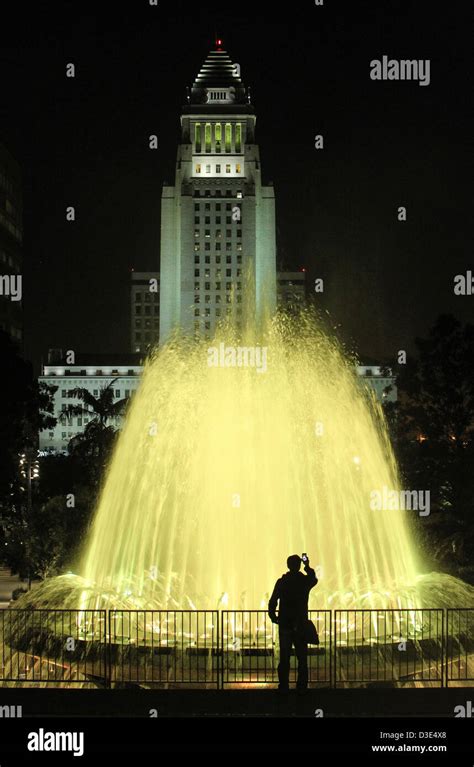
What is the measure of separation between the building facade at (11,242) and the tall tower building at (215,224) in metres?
37.2

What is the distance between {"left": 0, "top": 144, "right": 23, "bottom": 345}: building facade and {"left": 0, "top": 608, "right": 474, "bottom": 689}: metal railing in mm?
53579

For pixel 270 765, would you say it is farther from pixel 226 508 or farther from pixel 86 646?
pixel 226 508

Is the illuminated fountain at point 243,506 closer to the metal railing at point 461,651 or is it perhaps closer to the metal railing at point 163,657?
the metal railing at point 163,657

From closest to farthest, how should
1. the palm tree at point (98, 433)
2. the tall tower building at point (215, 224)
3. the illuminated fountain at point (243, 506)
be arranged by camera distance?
the illuminated fountain at point (243, 506) → the palm tree at point (98, 433) → the tall tower building at point (215, 224)

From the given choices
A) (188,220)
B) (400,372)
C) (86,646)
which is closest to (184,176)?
(188,220)

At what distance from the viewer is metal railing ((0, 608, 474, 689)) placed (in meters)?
14.8

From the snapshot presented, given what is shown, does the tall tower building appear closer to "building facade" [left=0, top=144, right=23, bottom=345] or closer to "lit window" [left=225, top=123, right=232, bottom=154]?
"lit window" [left=225, top=123, right=232, bottom=154]

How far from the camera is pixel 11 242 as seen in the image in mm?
75125

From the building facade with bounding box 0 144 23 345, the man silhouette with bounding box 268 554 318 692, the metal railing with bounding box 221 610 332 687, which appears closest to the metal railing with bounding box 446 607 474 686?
the metal railing with bounding box 221 610 332 687

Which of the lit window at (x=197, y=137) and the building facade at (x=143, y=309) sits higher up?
the lit window at (x=197, y=137)

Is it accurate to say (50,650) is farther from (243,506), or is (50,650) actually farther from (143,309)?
(143,309)

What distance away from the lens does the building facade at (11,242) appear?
70106mm

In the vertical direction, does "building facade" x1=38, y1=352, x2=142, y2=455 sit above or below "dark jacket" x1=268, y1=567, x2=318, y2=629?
above

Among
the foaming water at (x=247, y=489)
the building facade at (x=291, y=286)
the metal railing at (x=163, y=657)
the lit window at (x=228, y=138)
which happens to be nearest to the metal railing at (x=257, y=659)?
the metal railing at (x=163, y=657)
